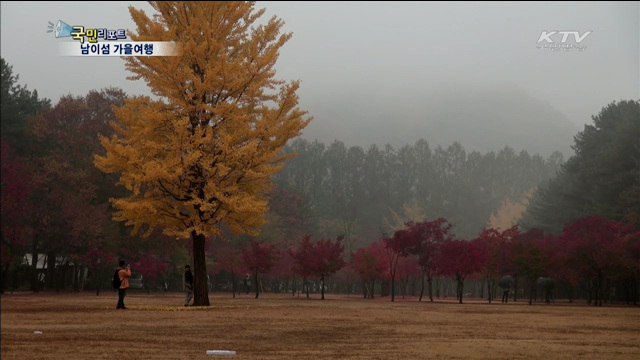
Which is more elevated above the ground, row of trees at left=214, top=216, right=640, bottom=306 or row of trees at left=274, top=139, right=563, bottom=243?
row of trees at left=274, top=139, right=563, bottom=243

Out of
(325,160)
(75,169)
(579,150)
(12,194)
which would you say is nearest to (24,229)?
(12,194)

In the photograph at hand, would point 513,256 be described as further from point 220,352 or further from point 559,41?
point 220,352

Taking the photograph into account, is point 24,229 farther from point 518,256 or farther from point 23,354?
point 23,354

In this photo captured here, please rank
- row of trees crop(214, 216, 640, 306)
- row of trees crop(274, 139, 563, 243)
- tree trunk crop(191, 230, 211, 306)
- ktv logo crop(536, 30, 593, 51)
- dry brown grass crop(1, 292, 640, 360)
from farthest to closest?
A: row of trees crop(274, 139, 563, 243) < row of trees crop(214, 216, 640, 306) < tree trunk crop(191, 230, 211, 306) < ktv logo crop(536, 30, 593, 51) < dry brown grass crop(1, 292, 640, 360)

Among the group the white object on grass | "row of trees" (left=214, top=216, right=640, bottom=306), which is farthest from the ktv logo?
"row of trees" (left=214, top=216, right=640, bottom=306)

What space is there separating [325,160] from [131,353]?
473 ft

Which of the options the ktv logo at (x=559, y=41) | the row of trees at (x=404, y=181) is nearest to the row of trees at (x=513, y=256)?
the ktv logo at (x=559, y=41)

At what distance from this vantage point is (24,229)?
50.8m

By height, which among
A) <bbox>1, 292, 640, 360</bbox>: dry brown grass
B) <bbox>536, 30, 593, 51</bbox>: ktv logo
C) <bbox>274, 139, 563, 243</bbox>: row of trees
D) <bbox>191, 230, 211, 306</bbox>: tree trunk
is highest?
<bbox>274, 139, 563, 243</bbox>: row of trees

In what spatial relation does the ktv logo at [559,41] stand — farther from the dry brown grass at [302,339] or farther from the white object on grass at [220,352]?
the white object on grass at [220,352]

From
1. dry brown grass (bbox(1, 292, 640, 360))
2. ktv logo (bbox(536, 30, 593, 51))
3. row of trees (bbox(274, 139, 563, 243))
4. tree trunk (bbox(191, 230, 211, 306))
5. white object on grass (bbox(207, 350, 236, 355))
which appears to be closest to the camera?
white object on grass (bbox(207, 350, 236, 355))

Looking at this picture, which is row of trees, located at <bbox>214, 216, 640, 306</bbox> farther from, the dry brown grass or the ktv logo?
the dry brown grass

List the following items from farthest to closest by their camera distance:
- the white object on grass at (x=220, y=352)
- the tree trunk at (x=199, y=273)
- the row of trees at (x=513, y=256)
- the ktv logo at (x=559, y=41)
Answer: the row of trees at (x=513, y=256) → the tree trunk at (x=199, y=273) → the ktv logo at (x=559, y=41) → the white object on grass at (x=220, y=352)

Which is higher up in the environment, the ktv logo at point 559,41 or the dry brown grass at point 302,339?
the ktv logo at point 559,41
